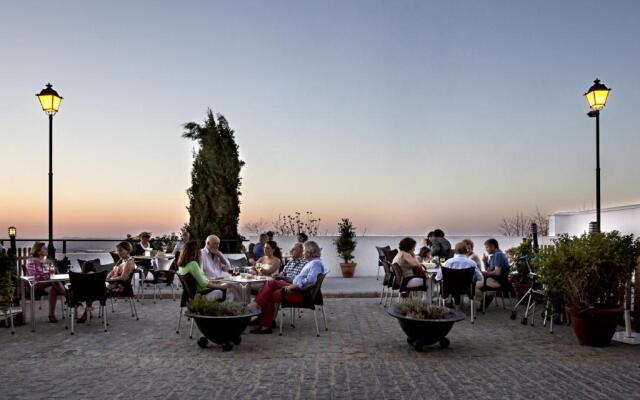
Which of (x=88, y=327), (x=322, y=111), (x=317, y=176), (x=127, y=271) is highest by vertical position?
(x=322, y=111)

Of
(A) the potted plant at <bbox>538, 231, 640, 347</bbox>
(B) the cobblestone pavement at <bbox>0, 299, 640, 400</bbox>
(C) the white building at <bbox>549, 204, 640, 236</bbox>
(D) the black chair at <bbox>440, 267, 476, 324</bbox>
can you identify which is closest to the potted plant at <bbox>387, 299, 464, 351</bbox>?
(B) the cobblestone pavement at <bbox>0, 299, 640, 400</bbox>

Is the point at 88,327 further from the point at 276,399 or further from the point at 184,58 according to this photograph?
the point at 184,58

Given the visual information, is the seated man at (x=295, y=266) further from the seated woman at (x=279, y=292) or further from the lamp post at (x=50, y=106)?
the lamp post at (x=50, y=106)

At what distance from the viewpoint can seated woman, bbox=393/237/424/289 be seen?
8.88 meters

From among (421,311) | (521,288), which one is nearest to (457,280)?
(521,288)

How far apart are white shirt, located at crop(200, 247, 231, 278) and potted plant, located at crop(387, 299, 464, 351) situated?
3043 mm

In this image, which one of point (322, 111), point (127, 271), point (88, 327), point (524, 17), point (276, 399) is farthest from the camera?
point (322, 111)

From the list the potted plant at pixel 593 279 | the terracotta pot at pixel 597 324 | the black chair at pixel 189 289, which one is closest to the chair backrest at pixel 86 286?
the black chair at pixel 189 289

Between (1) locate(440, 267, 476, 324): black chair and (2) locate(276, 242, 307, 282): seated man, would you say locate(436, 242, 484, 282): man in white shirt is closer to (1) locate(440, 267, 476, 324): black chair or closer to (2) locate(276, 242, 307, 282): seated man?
(1) locate(440, 267, 476, 324): black chair

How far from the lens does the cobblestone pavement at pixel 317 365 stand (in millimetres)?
4629

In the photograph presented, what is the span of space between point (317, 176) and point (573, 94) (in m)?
7.12

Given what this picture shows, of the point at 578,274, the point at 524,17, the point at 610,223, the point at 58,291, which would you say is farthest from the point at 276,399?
the point at 610,223

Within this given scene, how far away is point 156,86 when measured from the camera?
13195 mm

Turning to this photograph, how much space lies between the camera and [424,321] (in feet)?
19.4
